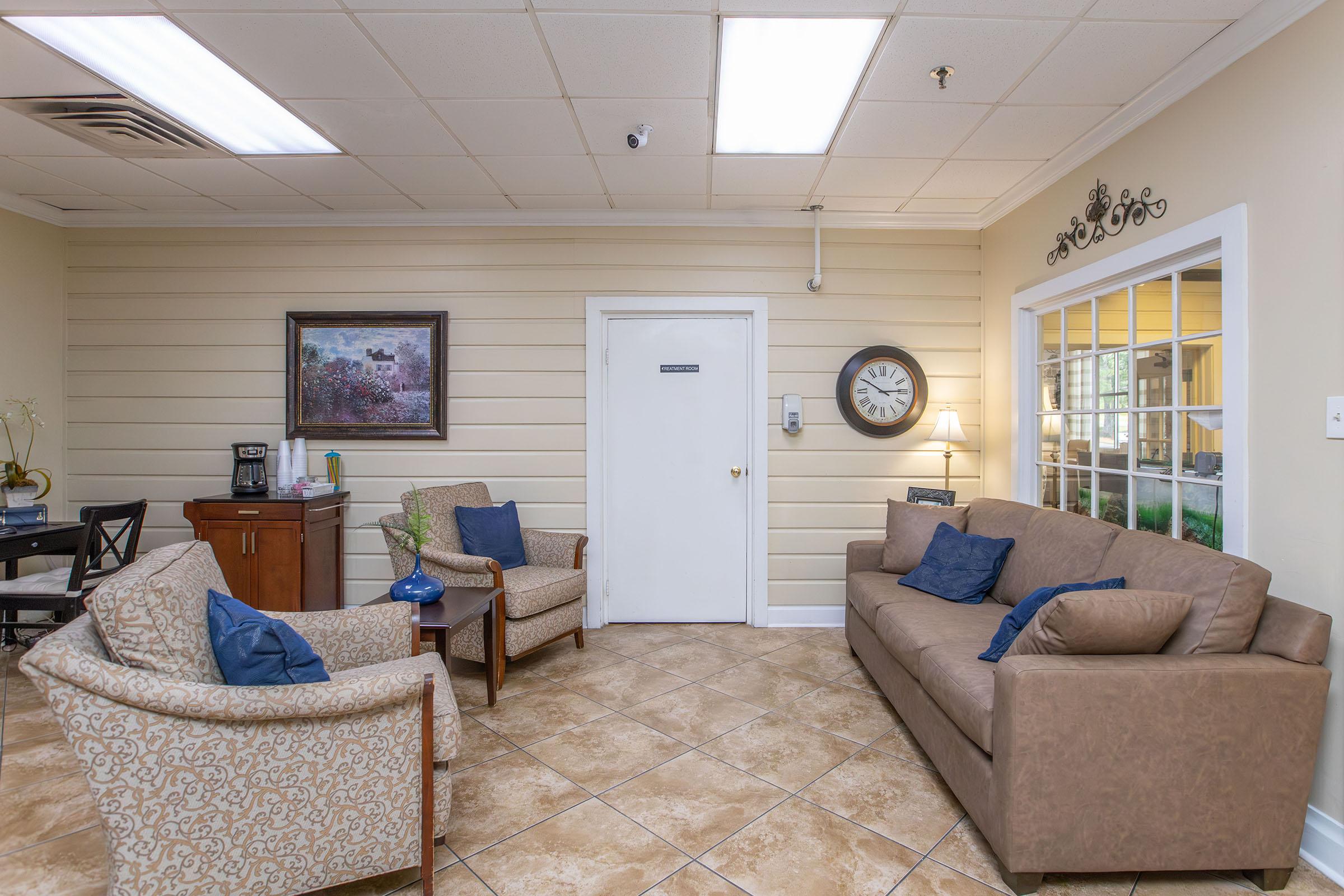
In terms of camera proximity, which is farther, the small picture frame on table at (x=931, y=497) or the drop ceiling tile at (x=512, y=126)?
the small picture frame on table at (x=931, y=497)

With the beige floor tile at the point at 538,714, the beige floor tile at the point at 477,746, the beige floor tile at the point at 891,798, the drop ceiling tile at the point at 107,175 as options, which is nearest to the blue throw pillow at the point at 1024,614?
the beige floor tile at the point at 891,798

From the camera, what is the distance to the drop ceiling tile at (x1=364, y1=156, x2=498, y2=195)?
131 inches

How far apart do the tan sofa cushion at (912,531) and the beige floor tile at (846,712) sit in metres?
0.75

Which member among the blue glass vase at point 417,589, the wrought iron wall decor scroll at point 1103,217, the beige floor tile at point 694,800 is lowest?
the beige floor tile at point 694,800

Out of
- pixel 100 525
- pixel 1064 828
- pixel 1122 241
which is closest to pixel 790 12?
pixel 1122 241

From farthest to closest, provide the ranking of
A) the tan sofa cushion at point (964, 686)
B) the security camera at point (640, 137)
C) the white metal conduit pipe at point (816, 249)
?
the white metal conduit pipe at point (816, 249) < the security camera at point (640, 137) < the tan sofa cushion at point (964, 686)

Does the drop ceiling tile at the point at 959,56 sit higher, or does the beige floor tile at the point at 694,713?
the drop ceiling tile at the point at 959,56

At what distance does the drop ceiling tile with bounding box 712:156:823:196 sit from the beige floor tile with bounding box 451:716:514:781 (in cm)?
289

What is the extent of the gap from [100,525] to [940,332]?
16.4 feet

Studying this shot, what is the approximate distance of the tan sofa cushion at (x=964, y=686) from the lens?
192 cm

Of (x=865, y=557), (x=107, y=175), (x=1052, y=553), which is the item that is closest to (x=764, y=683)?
(x=865, y=557)

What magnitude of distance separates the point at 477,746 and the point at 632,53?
273 centimetres

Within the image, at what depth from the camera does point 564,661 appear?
3611 mm

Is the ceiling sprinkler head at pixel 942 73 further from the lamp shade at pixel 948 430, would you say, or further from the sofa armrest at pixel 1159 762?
the sofa armrest at pixel 1159 762
